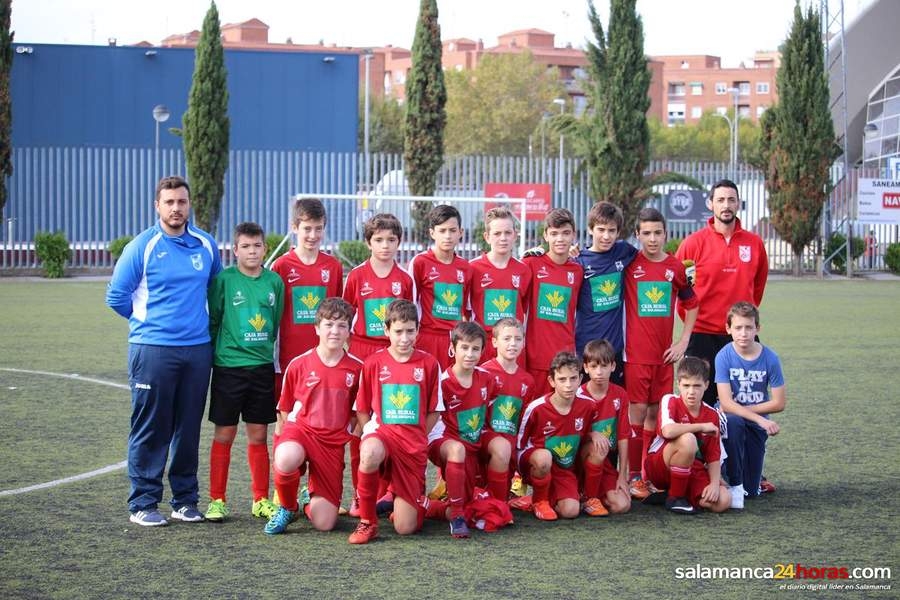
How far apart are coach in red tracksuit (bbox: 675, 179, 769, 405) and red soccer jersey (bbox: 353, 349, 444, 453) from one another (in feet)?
6.84

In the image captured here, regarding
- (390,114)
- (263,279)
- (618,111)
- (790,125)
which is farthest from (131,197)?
(390,114)

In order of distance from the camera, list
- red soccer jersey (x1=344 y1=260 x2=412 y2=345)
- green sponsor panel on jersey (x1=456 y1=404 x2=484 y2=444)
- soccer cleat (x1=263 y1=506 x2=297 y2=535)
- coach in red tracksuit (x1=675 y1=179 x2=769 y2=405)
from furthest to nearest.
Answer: coach in red tracksuit (x1=675 y1=179 x2=769 y2=405)
red soccer jersey (x1=344 y1=260 x2=412 y2=345)
green sponsor panel on jersey (x1=456 y1=404 x2=484 y2=444)
soccer cleat (x1=263 y1=506 x2=297 y2=535)

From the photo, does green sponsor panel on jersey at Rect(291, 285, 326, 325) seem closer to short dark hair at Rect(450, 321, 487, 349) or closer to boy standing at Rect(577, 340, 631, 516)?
short dark hair at Rect(450, 321, 487, 349)

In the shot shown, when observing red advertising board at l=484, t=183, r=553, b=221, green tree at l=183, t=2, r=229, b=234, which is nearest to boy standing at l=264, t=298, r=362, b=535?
green tree at l=183, t=2, r=229, b=234

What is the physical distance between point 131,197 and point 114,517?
23.2m

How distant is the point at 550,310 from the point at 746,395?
3.90 feet

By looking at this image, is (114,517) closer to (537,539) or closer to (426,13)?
(537,539)

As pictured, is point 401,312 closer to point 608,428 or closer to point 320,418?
point 320,418

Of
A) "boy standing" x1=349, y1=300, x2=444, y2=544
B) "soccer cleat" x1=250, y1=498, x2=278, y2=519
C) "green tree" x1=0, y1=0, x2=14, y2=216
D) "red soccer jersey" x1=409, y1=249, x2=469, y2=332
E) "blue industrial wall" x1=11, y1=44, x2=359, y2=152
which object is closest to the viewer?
"boy standing" x1=349, y1=300, x2=444, y2=544

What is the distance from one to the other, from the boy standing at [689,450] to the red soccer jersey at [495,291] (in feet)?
3.23

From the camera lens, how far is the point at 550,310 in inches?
271

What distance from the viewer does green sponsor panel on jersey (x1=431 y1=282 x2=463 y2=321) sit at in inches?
265

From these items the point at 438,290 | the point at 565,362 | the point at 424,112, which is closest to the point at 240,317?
the point at 438,290

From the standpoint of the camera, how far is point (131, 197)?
28250 millimetres
